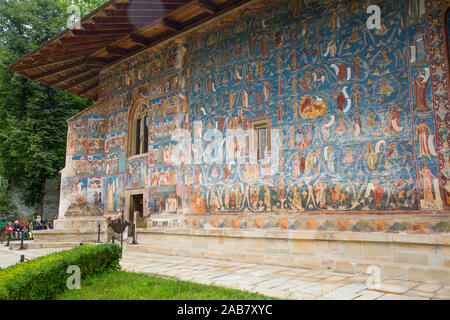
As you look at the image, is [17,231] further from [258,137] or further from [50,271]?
[50,271]

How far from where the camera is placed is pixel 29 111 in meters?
20.1

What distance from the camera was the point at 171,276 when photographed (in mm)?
6035

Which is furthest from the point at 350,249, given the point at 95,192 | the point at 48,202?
the point at 48,202

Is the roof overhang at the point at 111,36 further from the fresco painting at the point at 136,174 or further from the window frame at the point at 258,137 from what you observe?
→ the fresco painting at the point at 136,174

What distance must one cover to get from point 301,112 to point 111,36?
7480 millimetres

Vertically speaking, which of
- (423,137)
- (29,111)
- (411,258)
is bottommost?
(411,258)

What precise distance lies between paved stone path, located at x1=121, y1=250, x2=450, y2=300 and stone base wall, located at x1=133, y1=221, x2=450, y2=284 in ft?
0.86

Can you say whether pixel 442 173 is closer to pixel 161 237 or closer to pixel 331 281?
pixel 331 281

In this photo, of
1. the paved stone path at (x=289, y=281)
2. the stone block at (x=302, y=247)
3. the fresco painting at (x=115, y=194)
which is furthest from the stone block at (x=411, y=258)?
the fresco painting at (x=115, y=194)

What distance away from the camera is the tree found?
19.6 metres

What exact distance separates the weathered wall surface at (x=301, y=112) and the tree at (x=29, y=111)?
32.8 feet

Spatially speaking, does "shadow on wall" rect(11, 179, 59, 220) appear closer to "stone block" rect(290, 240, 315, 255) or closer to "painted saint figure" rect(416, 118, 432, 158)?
"stone block" rect(290, 240, 315, 255)

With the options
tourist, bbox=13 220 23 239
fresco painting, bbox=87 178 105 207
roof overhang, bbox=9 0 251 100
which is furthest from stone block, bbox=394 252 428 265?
tourist, bbox=13 220 23 239
